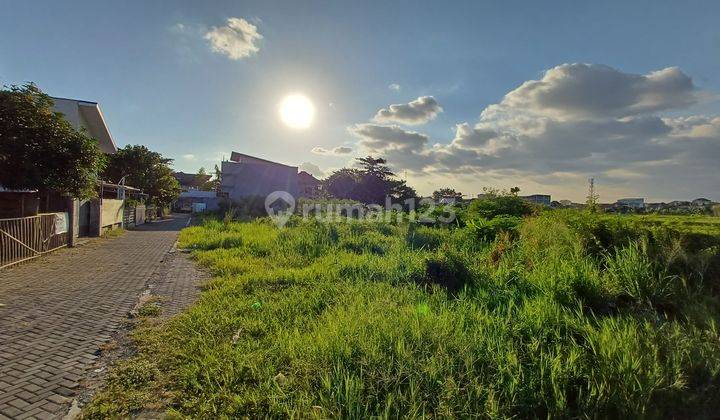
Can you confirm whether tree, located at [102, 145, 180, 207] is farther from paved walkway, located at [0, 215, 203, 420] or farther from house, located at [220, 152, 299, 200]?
paved walkway, located at [0, 215, 203, 420]

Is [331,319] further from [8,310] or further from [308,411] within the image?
[8,310]

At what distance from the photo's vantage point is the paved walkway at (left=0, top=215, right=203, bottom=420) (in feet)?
11.0

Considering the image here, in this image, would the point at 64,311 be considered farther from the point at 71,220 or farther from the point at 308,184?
the point at 308,184

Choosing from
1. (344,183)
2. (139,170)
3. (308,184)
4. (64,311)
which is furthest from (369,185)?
(64,311)

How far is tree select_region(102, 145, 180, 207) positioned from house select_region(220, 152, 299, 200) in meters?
6.15

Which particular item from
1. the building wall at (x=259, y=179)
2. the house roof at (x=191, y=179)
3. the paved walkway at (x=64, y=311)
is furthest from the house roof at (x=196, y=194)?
the paved walkway at (x=64, y=311)

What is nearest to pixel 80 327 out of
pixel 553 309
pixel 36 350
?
pixel 36 350

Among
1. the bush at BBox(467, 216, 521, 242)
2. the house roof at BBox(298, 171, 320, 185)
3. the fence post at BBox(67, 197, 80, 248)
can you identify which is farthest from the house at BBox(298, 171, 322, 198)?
the bush at BBox(467, 216, 521, 242)

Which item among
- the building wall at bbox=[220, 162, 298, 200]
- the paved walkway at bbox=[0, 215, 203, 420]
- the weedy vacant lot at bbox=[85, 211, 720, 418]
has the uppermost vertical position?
the building wall at bbox=[220, 162, 298, 200]

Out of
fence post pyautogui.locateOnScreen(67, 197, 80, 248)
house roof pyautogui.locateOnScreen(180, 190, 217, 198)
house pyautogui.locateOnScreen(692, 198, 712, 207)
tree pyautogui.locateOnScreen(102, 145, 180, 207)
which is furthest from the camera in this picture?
house roof pyautogui.locateOnScreen(180, 190, 217, 198)

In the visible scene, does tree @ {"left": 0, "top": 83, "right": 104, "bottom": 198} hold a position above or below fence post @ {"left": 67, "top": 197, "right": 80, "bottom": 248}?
above

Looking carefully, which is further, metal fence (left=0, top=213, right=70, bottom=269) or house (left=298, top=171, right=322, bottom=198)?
house (left=298, top=171, right=322, bottom=198)

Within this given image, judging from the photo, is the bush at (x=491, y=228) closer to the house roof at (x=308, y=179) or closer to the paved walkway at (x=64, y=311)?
the paved walkway at (x=64, y=311)

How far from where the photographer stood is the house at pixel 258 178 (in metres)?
36.8
